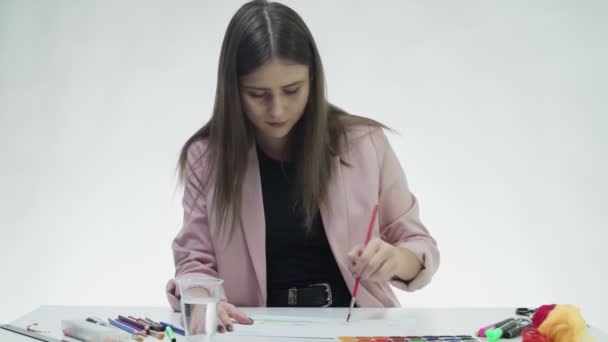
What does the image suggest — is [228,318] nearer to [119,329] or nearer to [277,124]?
[119,329]

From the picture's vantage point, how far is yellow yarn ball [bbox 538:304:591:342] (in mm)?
967

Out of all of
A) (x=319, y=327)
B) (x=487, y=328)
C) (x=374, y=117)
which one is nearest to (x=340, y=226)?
(x=319, y=327)

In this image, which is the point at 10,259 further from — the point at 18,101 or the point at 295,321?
the point at 295,321

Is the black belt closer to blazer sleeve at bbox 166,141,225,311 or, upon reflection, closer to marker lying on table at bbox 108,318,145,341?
blazer sleeve at bbox 166,141,225,311

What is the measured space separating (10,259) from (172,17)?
1271 millimetres

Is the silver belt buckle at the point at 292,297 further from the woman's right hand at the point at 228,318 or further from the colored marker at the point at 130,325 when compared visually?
the colored marker at the point at 130,325

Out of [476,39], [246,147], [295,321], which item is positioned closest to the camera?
[295,321]

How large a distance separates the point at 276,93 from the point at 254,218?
31 centimetres

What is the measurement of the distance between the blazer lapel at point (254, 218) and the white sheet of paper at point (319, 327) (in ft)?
0.78

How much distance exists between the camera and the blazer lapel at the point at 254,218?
1.46 m

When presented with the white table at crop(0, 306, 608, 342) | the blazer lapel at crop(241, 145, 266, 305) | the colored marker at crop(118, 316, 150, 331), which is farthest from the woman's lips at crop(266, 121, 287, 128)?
the colored marker at crop(118, 316, 150, 331)

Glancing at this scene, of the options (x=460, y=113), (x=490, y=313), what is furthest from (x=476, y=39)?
(x=490, y=313)

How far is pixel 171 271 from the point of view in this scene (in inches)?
110

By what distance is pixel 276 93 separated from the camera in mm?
1350
